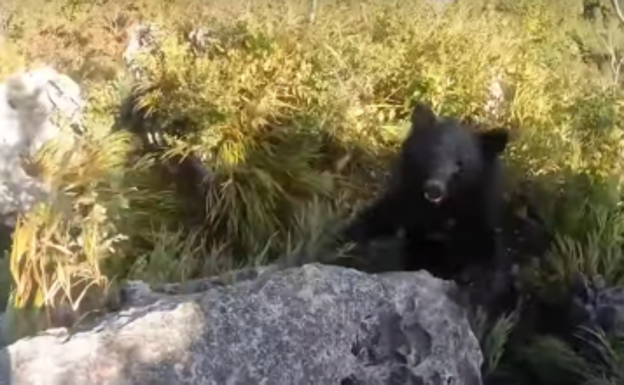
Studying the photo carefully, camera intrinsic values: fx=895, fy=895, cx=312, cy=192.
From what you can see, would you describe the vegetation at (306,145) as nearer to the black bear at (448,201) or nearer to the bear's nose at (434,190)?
the black bear at (448,201)

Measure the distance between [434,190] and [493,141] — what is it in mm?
472

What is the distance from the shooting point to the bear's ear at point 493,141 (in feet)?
14.4

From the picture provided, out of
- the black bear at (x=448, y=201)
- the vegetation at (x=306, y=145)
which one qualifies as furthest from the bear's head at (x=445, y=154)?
the vegetation at (x=306, y=145)

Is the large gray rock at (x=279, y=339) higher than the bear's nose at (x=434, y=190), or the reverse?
the bear's nose at (x=434, y=190)

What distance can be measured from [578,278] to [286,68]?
2.60 meters

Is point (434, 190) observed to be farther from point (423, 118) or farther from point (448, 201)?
point (423, 118)

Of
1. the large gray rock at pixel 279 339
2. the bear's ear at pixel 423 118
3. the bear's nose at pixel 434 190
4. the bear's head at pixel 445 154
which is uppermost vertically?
the bear's ear at pixel 423 118

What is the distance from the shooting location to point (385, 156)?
620 cm

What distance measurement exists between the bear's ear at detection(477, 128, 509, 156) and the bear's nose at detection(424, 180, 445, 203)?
1.28 feet

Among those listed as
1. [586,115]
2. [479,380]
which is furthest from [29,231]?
[586,115]

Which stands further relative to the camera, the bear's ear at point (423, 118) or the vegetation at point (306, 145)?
the vegetation at point (306, 145)

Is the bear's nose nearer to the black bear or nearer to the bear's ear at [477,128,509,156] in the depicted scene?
the black bear

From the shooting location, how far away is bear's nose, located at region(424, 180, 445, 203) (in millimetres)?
4184

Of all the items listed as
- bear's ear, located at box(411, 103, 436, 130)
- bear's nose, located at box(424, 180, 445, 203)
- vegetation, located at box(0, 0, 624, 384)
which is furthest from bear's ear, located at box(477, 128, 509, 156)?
vegetation, located at box(0, 0, 624, 384)
